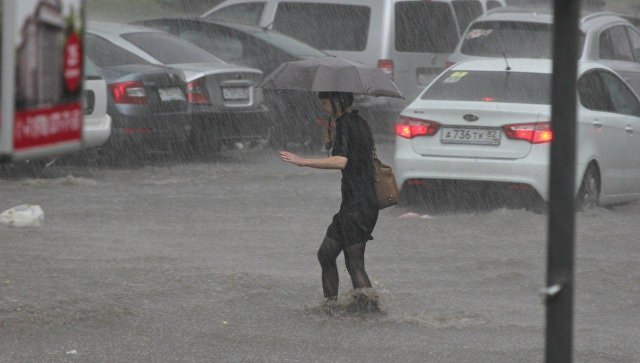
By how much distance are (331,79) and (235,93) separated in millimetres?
7581

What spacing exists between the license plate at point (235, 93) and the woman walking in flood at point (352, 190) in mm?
7762

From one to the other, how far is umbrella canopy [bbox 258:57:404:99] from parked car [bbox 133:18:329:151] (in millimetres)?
8093

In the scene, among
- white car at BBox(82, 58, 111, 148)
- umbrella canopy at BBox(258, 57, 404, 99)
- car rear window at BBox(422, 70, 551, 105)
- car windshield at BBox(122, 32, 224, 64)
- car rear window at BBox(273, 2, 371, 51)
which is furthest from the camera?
car rear window at BBox(273, 2, 371, 51)

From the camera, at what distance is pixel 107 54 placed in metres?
14.9

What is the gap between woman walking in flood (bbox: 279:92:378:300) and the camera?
757 cm

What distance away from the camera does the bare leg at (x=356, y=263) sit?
7.65m

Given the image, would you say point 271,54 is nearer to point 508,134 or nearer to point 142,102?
point 142,102

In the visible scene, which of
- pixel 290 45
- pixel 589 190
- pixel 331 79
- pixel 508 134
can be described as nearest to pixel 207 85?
pixel 290 45

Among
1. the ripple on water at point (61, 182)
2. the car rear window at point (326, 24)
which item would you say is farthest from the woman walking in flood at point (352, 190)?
the car rear window at point (326, 24)

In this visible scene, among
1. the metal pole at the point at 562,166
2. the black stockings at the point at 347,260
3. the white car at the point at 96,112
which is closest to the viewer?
the metal pole at the point at 562,166

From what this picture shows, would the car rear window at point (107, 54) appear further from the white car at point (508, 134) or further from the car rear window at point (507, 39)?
the car rear window at point (507, 39)

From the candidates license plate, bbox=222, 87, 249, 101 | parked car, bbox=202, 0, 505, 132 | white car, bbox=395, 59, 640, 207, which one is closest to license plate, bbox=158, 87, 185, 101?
license plate, bbox=222, 87, 249, 101

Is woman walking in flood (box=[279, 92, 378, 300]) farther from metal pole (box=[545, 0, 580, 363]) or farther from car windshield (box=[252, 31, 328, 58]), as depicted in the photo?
car windshield (box=[252, 31, 328, 58])

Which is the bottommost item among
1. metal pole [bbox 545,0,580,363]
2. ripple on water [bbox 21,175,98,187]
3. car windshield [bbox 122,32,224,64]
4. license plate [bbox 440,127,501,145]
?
ripple on water [bbox 21,175,98,187]
